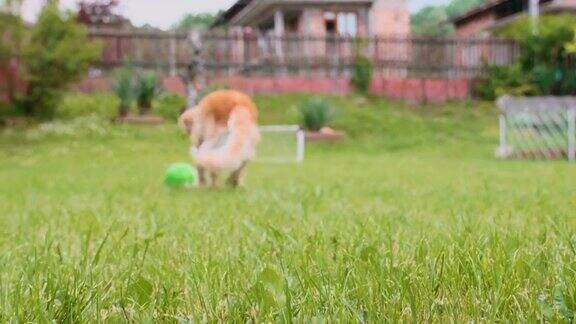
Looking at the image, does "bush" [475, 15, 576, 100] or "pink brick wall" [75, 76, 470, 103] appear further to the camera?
"bush" [475, 15, 576, 100]

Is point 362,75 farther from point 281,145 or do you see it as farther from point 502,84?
point 281,145

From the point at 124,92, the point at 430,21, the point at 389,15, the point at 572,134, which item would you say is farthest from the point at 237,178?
the point at 430,21

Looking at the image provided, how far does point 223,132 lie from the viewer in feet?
23.1

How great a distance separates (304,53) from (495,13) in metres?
15.2

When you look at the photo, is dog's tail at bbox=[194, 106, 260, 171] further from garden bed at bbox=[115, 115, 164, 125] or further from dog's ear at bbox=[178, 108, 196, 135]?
garden bed at bbox=[115, 115, 164, 125]

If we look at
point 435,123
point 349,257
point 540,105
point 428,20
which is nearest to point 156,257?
point 349,257

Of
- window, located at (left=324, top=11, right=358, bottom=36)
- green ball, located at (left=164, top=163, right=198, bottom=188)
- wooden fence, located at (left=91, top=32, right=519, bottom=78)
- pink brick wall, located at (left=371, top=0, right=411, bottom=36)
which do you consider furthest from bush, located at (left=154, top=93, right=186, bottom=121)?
pink brick wall, located at (left=371, top=0, right=411, bottom=36)

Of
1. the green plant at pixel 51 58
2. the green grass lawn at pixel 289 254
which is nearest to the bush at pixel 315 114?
the green plant at pixel 51 58

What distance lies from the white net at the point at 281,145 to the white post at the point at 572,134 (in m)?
5.05

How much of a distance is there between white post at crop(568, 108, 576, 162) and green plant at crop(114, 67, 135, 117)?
9676 millimetres

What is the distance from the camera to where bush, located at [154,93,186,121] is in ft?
66.7

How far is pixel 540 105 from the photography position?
16906mm

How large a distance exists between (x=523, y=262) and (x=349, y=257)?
48 cm

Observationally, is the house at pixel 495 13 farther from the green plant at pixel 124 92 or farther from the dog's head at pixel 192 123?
the dog's head at pixel 192 123
